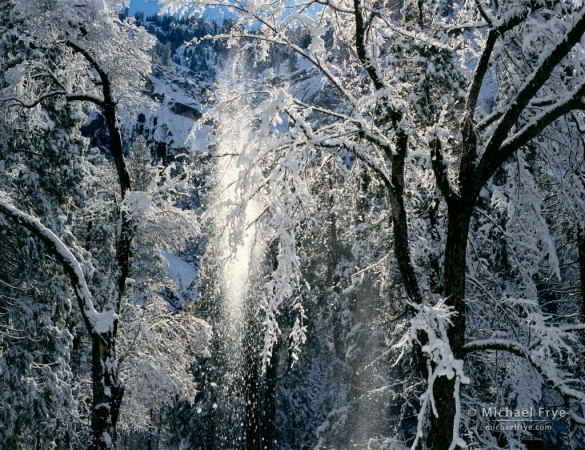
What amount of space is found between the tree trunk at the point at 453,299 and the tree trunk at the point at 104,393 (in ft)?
13.8

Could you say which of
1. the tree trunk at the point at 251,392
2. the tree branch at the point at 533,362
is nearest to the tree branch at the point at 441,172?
the tree branch at the point at 533,362

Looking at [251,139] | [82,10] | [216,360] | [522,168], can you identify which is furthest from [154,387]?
[216,360]

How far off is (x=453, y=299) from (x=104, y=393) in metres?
4.72

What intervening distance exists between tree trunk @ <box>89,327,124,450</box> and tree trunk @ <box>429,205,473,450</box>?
419 cm

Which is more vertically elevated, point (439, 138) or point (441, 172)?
point (439, 138)

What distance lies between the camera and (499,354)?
505 centimetres

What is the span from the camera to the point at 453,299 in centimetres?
416

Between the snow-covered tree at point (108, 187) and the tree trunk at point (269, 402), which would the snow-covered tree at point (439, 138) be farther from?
the tree trunk at point (269, 402)

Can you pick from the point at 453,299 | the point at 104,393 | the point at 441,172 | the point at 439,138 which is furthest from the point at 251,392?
the point at 439,138

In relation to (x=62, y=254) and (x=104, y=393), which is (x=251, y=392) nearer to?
(x=104, y=393)

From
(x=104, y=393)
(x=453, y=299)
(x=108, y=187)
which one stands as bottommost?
(x=104, y=393)

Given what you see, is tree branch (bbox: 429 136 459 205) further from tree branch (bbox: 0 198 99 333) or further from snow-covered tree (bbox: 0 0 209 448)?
tree branch (bbox: 0 198 99 333)

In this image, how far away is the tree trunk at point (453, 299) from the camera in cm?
389

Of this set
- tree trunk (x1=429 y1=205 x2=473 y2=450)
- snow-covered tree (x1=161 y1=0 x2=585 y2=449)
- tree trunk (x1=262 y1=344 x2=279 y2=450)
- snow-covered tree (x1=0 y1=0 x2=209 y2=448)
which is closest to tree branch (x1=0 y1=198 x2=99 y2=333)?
snow-covered tree (x1=0 y1=0 x2=209 y2=448)
